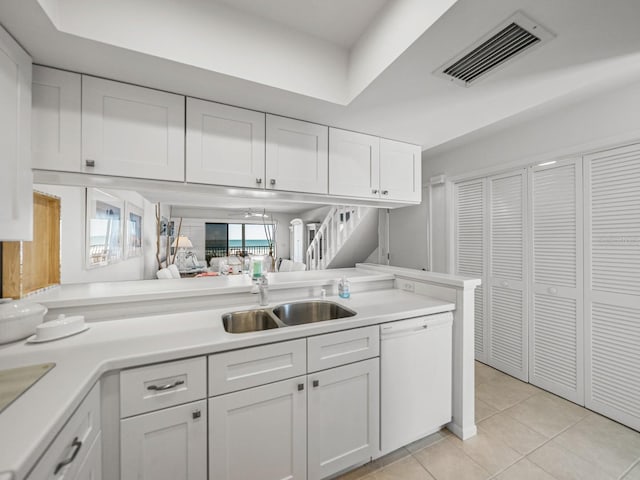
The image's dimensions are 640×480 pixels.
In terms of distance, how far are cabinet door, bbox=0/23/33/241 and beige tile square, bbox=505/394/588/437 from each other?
10.8 feet

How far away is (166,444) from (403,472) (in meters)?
1.33

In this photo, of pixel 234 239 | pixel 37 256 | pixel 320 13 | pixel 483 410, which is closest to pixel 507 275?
pixel 483 410

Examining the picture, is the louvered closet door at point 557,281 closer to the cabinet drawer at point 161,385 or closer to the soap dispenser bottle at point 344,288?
the soap dispenser bottle at point 344,288

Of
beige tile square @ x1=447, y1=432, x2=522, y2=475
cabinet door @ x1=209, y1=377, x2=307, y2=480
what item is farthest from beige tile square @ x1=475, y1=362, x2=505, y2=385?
cabinet door @ x1=209, y1=377, x2=307, y2=480

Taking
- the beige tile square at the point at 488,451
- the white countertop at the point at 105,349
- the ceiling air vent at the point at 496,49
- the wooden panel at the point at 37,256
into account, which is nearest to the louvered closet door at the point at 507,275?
the beige tile square at the point at 488,451

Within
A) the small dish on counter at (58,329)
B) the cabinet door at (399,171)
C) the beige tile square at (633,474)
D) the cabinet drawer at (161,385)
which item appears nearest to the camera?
the cabinet drawer at (161,385)

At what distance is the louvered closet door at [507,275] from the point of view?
2.49 metres

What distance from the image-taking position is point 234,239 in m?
8.50

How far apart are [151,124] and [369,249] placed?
361 cm

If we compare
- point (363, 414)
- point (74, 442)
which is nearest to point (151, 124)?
point (74, 442)

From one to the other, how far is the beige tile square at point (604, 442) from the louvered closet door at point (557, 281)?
26 centimetres

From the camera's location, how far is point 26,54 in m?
1.20

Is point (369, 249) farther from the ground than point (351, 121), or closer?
closer

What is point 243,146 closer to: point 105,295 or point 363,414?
point 105,295
